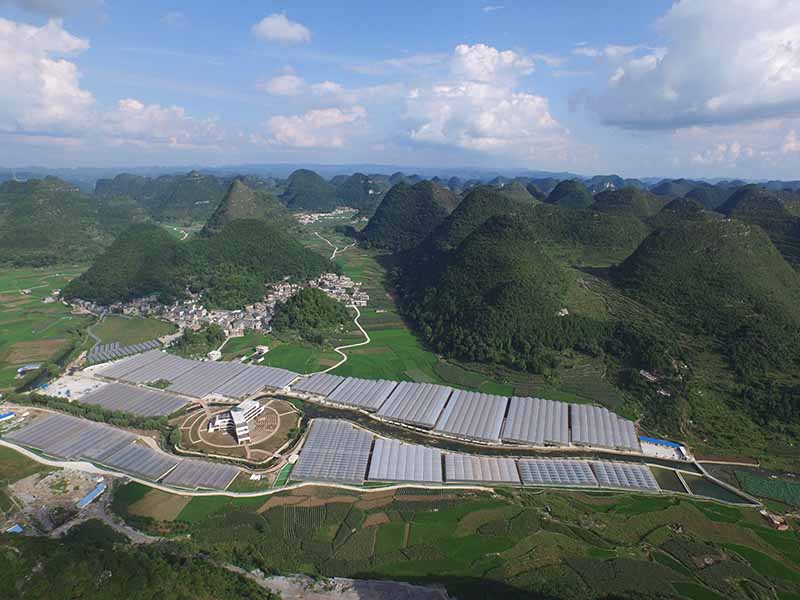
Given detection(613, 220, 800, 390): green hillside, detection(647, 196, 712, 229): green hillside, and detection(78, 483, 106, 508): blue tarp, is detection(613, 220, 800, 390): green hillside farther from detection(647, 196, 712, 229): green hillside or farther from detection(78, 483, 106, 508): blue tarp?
detection(78, 483, 106, 508): blue tarp

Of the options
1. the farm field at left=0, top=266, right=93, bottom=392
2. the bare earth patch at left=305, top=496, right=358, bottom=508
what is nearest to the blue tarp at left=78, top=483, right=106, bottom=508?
the bare earth patch at left=305, top=496, right=358, bottom=508

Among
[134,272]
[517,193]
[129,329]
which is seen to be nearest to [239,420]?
[129,329]

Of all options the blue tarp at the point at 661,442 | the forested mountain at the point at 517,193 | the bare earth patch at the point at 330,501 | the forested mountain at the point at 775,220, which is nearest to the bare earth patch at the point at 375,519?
the bare earth patch at the point at 330,501

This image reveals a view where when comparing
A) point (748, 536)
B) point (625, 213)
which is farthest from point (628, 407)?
point (625, 213)

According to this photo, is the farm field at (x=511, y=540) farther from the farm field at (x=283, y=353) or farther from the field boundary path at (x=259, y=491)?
the farm field at (x=283, y=353)

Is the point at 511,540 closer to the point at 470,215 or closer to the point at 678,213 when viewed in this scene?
the point at 470,215

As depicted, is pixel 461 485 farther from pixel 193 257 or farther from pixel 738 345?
pixel 193 257
